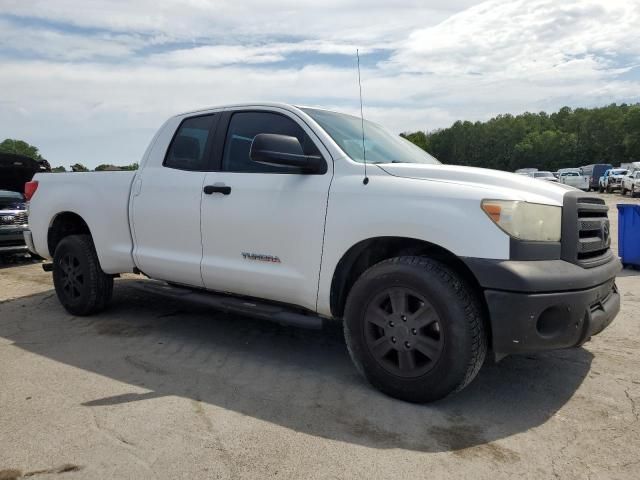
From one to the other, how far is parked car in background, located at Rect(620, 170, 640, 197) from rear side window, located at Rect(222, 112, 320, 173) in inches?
1195

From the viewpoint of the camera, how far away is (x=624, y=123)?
86312mm

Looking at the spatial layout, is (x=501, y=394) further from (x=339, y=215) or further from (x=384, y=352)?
(x=339, y=215)

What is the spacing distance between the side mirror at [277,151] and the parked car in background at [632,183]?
30.8 metres

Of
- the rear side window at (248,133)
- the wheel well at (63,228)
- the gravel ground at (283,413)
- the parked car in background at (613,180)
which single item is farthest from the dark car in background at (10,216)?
the parked car in background at (613,180)

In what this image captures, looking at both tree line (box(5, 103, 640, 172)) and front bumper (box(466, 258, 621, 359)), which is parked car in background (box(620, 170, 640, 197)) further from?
tree line (box(5, 103, 640, 172))

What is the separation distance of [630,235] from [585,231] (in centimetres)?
545

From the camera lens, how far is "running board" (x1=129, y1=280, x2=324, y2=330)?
3.78m

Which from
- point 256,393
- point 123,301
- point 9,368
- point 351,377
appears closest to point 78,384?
point 9,368

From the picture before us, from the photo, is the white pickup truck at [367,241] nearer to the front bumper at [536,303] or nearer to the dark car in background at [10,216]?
the front bumper at [536,303]

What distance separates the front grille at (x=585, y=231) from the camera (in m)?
3.20

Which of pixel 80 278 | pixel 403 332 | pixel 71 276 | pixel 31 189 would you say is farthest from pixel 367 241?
pixel 31 189

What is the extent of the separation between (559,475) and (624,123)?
97573 millimetres

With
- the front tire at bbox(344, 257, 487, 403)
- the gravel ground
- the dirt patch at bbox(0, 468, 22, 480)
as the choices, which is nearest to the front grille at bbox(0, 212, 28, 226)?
the gravel ground

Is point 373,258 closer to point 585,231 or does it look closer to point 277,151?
point 277,151
